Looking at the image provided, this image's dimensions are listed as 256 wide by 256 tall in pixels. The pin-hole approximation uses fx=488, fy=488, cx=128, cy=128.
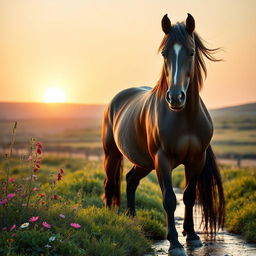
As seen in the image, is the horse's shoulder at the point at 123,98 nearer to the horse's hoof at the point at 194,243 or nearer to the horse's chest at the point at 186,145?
the horse's chest at the point at 186,145

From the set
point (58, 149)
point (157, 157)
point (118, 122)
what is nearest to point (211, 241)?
point (157, 157)

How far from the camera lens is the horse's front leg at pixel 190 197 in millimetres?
6525

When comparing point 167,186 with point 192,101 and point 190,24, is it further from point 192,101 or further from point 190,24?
point 190,24

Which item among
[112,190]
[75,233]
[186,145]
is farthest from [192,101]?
[112,190]

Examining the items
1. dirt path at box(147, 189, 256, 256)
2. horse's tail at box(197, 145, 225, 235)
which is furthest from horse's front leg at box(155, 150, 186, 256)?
horse's tail at box(197, 145, 225, 235)

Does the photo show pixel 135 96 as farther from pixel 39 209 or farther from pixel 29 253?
pixel 29 253

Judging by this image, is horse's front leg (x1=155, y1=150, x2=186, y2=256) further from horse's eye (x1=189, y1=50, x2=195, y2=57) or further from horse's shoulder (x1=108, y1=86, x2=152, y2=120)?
horse's shoulder (x1=108, y1=86, x2=152, y2=120)

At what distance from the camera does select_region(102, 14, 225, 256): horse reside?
562 cm

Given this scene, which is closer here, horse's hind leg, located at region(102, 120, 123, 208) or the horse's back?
the horse's back

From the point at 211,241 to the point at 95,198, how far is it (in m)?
2.99

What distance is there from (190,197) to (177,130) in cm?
125

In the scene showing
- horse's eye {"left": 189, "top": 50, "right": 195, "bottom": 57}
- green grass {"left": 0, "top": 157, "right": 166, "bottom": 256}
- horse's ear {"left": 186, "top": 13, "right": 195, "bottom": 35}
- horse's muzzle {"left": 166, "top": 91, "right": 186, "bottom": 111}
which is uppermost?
horse's ear {"left": 186, "top": 13, "right": 195, "bottom": 35}

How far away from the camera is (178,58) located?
18.1 feet

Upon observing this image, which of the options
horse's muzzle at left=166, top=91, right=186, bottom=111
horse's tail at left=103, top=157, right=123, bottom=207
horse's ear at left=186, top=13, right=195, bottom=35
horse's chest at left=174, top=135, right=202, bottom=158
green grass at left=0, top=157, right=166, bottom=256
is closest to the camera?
green grass at left=0, top=157, right=166, bottom=256
